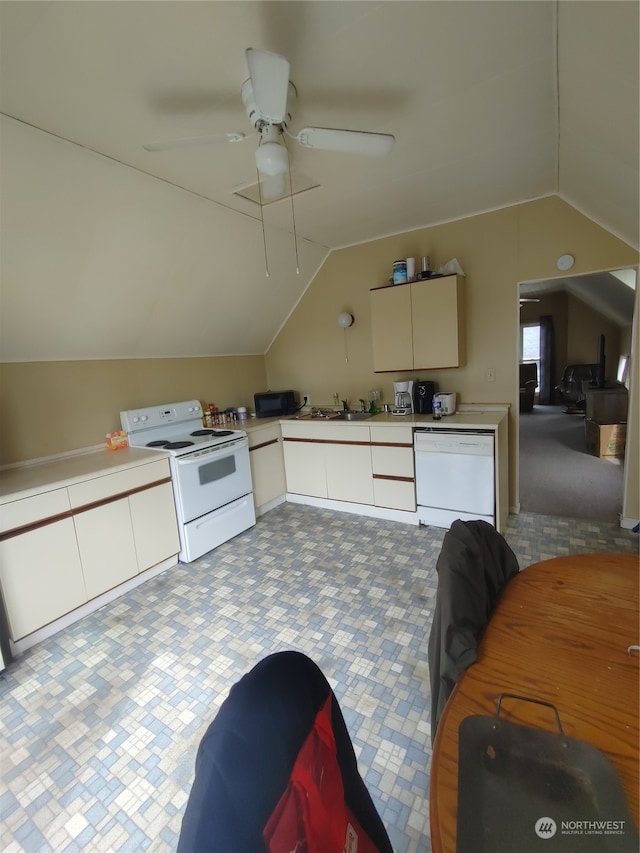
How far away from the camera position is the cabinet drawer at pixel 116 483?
7.77 feet

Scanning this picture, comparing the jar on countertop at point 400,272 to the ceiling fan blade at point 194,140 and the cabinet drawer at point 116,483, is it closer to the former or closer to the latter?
the ceiling fan blade at point 194,140

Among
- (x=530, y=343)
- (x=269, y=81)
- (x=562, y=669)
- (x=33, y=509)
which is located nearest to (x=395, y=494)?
(x=562, y=669)

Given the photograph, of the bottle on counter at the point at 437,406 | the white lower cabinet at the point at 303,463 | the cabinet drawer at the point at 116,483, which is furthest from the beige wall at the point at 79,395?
the bottle on counter at the point at 437,406

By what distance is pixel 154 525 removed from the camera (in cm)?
279

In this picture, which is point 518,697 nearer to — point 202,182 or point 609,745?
point 609,745

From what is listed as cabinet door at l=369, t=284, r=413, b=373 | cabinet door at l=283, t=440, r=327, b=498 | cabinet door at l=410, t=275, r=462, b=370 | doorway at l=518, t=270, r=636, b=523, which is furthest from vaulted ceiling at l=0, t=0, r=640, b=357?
cabinet door at l=283, t=440, r=327, b=498

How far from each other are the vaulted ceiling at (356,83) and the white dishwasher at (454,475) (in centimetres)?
170

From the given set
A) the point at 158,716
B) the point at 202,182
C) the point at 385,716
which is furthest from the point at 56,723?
the point at 202,182

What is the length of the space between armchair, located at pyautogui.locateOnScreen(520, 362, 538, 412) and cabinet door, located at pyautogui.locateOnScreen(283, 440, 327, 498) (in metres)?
6.45

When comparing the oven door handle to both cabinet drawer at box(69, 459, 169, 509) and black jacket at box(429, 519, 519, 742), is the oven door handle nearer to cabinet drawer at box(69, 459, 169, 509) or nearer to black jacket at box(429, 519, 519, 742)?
cabinet drawer at box(69, 459, 169, 509)

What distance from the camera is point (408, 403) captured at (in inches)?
143

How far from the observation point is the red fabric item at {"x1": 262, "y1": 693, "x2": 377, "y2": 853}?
1.72 feet

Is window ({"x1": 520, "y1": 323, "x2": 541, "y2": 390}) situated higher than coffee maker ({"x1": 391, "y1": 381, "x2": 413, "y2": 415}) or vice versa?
window ({"x1": 520, "y1": 323, "x2": 541, "y2": 390})

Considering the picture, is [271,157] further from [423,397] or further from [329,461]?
[329,461]
